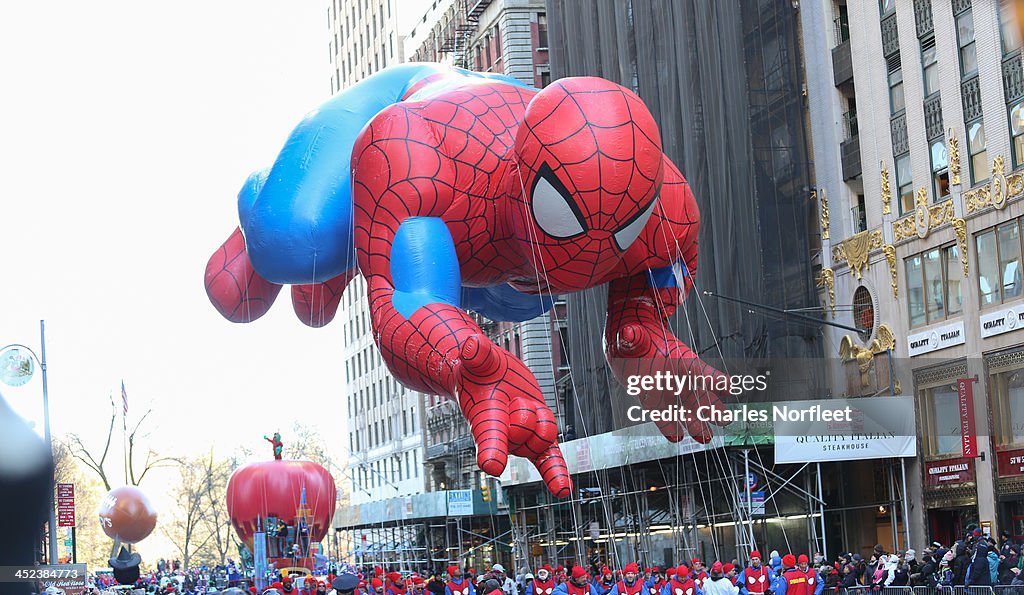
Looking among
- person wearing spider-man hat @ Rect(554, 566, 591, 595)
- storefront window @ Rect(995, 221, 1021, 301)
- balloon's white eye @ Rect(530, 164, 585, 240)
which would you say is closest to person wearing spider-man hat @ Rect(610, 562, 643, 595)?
person wearing spider-man hat @ Rect(554, 566, 591, 595)

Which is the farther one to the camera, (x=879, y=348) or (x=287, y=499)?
(x=287, y=499)

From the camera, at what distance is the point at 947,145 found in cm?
2992

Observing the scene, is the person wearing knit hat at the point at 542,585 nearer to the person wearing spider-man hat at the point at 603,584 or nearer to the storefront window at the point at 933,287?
the person wearing spider-man hat at the point at 603,584

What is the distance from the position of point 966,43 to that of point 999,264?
15.9 feet

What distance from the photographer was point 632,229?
11898 millimetres

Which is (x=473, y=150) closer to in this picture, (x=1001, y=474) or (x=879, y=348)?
(x=1001, y=474)

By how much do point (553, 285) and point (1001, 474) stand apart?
18.5 meters

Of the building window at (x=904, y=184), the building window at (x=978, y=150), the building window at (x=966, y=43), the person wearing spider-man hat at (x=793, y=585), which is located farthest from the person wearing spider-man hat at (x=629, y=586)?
the building window at (x=904, y=184)

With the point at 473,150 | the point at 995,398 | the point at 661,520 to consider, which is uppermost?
the point at 473,150

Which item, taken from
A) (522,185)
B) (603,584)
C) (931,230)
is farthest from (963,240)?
(522,185)

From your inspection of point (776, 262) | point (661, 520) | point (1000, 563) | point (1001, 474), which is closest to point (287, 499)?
point (661, 520)

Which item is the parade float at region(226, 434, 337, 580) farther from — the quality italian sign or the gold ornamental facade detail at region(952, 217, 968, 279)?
the gold ornamental facade detail at region(952, 217, 968, 279)

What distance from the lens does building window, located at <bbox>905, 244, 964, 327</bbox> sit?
29922 mm

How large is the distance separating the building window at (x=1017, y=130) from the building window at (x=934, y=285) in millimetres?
2819
